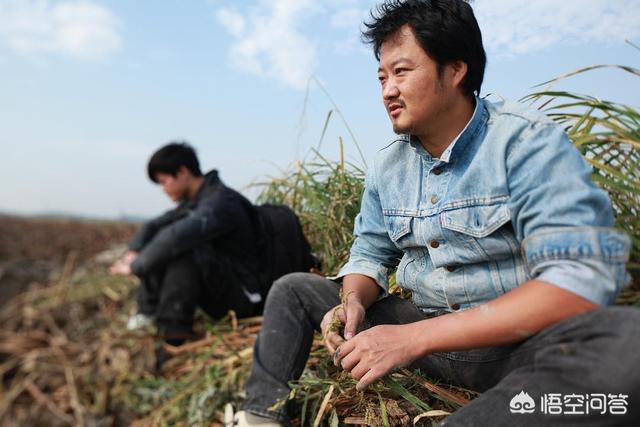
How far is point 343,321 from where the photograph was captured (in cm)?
155

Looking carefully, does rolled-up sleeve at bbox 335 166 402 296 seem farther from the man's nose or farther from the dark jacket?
the dark jacket

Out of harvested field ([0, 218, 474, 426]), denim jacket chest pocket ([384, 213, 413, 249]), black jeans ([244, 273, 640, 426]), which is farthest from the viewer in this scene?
harvested field ([0, 218, 474, 426])

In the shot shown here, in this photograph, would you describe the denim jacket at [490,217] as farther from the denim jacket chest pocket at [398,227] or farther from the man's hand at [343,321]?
the man's hand at [343,321]

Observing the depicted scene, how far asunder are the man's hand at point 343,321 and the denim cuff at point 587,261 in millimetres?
519

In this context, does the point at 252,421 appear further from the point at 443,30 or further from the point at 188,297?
the point at 188,297

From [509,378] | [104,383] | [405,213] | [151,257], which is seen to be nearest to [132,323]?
[104,383]

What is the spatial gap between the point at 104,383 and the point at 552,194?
10.3 ft

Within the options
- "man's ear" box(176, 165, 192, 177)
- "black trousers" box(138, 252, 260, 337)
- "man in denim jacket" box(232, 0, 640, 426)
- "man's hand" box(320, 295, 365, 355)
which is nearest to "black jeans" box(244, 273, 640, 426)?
"man in denim jacket" box(232, 0, 640, 426)

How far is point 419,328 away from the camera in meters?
1.26

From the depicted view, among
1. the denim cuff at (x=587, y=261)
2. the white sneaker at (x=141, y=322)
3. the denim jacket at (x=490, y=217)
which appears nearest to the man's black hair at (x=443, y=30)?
the denim jacket at (x=490, y=217)

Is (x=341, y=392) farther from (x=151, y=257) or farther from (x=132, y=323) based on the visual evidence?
(x=132, y=323)

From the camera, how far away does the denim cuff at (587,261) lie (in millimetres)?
1109

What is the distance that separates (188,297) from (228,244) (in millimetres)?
349

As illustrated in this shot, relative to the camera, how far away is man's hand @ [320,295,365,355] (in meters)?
1.49
